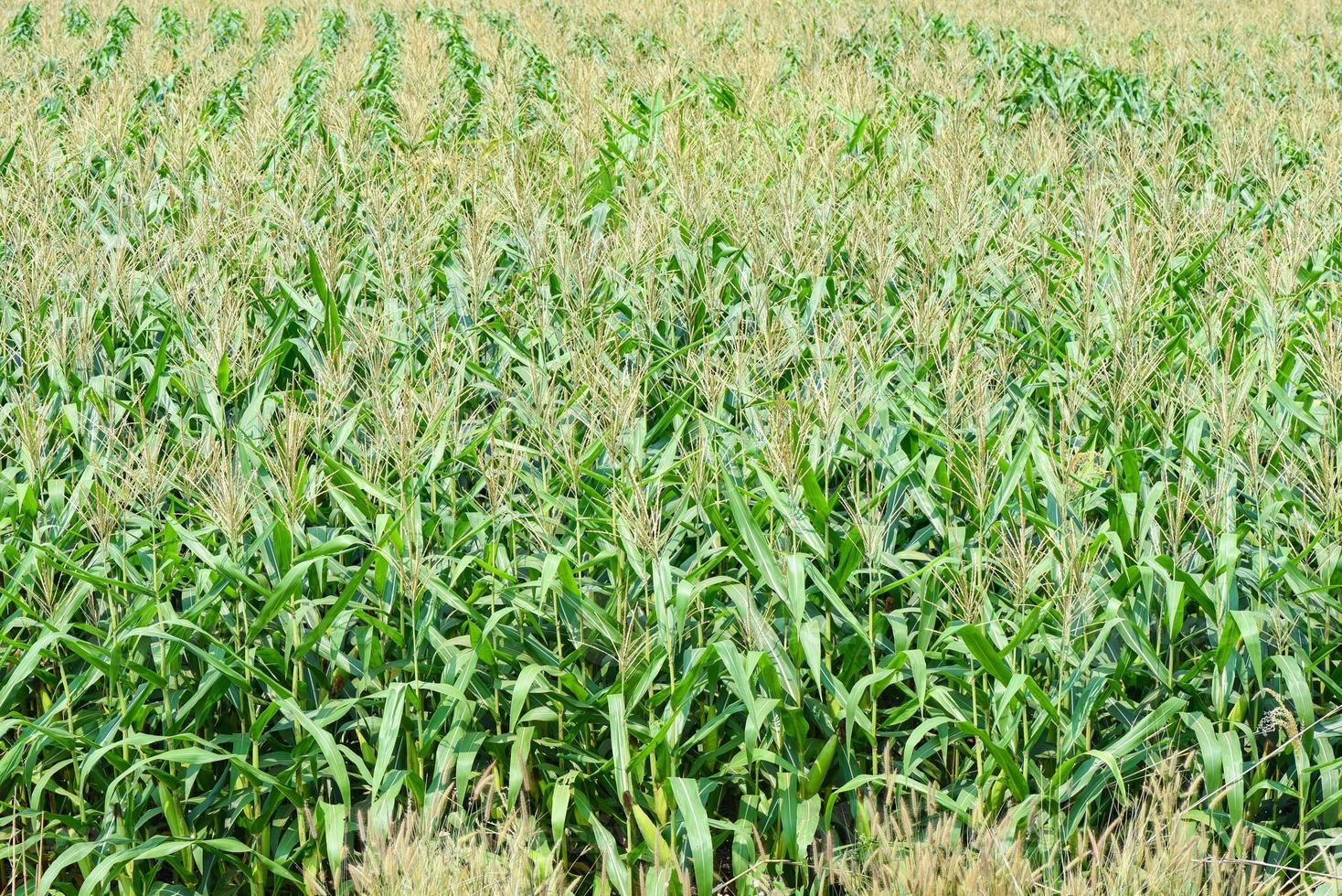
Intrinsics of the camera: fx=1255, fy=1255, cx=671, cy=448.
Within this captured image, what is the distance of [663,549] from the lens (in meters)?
2.78

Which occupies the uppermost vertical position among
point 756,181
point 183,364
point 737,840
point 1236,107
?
point 1236,107

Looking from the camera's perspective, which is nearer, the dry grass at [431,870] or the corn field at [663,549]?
the dry grass at [431,870]

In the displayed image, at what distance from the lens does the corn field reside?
7.83ft

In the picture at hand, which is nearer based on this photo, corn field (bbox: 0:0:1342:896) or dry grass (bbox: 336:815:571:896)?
dry grass (bbox: 336:815:571:896)

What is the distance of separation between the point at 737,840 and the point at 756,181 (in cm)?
347

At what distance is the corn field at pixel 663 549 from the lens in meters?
2.39

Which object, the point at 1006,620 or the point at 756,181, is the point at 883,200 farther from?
the point at 1006,620

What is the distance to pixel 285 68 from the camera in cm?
798

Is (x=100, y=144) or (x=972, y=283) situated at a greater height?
(x=972, y=283)

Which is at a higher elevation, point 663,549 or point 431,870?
point 431,870

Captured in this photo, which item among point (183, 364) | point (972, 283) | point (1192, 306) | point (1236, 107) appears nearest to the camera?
point (183, 364)

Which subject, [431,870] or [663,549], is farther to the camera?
[663,549]

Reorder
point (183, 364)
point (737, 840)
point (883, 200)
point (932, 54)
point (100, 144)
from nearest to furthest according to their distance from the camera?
point (737, 840) → point (183, 364) → point (883, 200) → point (100, 144) → point (932, 54)

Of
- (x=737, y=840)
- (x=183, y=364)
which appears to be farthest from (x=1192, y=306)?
(x=183, y=364)
